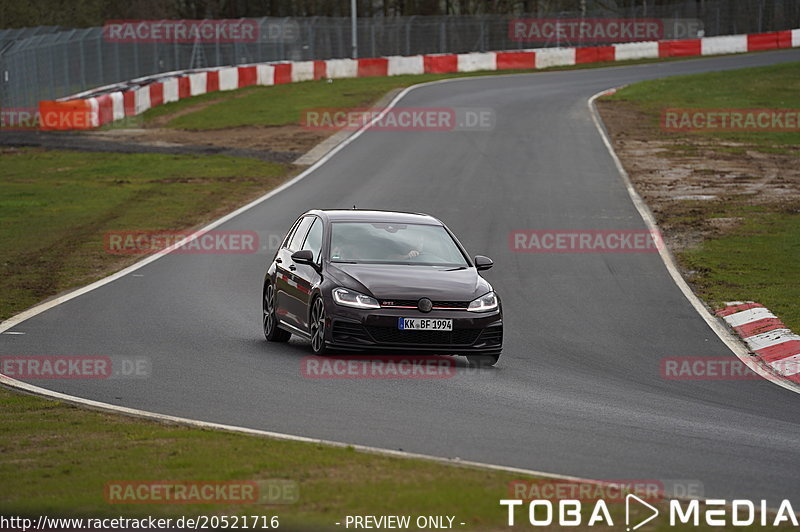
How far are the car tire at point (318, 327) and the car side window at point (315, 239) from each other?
0.83 m

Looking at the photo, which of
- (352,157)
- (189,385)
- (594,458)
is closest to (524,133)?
(352,157)

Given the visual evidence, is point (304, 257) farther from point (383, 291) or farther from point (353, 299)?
point (383, 291)

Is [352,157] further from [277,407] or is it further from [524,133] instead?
[277,407]

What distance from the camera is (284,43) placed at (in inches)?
2368

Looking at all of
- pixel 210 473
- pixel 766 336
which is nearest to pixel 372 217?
pixel 766 336

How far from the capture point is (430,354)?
1238 centimetres

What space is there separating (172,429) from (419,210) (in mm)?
16017

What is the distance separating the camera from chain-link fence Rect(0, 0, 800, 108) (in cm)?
4569

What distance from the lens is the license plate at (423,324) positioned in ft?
39.9

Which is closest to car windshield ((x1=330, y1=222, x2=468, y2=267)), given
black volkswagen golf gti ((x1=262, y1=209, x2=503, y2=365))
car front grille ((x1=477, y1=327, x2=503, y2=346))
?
black volkswagen golf gti ((x1=262, y1=209, x2=503, y2=365))

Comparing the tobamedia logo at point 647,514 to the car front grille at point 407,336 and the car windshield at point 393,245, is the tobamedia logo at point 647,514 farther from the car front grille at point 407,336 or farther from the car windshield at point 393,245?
the car windshield at point 393,245

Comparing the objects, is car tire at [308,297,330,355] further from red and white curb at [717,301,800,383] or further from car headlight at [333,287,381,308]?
red and white curb at [717,301,800,383]

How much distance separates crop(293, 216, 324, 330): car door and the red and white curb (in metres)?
4.88

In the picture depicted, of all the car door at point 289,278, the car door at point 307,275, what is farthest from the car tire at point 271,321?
the car door at point 307,275
